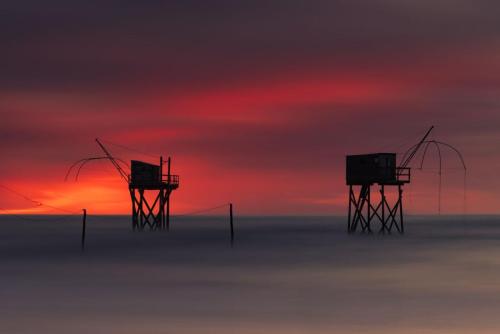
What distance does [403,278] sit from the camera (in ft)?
142

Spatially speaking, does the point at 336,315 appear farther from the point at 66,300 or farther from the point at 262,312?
the point at 66,300

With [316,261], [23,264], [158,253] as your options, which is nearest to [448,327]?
[316,261]

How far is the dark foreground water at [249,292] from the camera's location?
2709 centimetres

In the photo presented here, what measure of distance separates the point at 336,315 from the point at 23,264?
94.4 ft

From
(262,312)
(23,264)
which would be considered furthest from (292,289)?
(23,264)

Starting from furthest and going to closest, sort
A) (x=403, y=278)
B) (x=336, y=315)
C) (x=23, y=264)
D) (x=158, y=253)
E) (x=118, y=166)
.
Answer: (x=118, y=166) → (x=158, y=253) → (x=23, y=264) → (x=403, y=278) → (x=336, y=315)

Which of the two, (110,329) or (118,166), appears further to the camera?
(118,166)

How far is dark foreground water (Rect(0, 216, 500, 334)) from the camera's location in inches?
1067

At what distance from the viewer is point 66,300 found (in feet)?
110

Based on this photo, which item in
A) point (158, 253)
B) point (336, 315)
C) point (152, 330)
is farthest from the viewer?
point (158, 253)

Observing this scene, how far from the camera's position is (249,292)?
36.7 m

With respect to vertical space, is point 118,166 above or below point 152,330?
above

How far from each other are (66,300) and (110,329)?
8351 millimetres

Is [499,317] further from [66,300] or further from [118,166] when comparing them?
[118,166]
